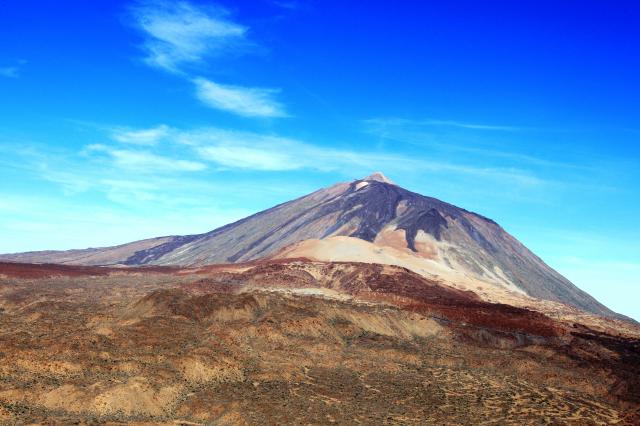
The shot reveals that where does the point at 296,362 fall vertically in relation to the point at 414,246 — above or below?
below

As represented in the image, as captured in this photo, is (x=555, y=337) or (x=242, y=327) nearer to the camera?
(x=242, y=327)

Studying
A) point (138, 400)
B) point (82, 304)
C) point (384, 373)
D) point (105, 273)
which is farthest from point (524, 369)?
point (105, 273)

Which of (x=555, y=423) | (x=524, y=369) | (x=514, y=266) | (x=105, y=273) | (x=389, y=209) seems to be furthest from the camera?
(x=389, y=209)

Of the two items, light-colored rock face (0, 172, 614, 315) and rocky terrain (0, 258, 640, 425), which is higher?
light-colored rock face (0, 172, 614, 315)

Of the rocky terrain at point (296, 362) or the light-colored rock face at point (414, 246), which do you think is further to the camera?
the light-colored rock face at point (414, 246)

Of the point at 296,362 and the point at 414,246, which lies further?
the point at 414,246

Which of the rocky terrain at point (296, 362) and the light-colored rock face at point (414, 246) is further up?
the light-colored rock face at point (414, 246)

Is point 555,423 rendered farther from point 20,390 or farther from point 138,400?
point 20,390

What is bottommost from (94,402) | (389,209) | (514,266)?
(94,402)
